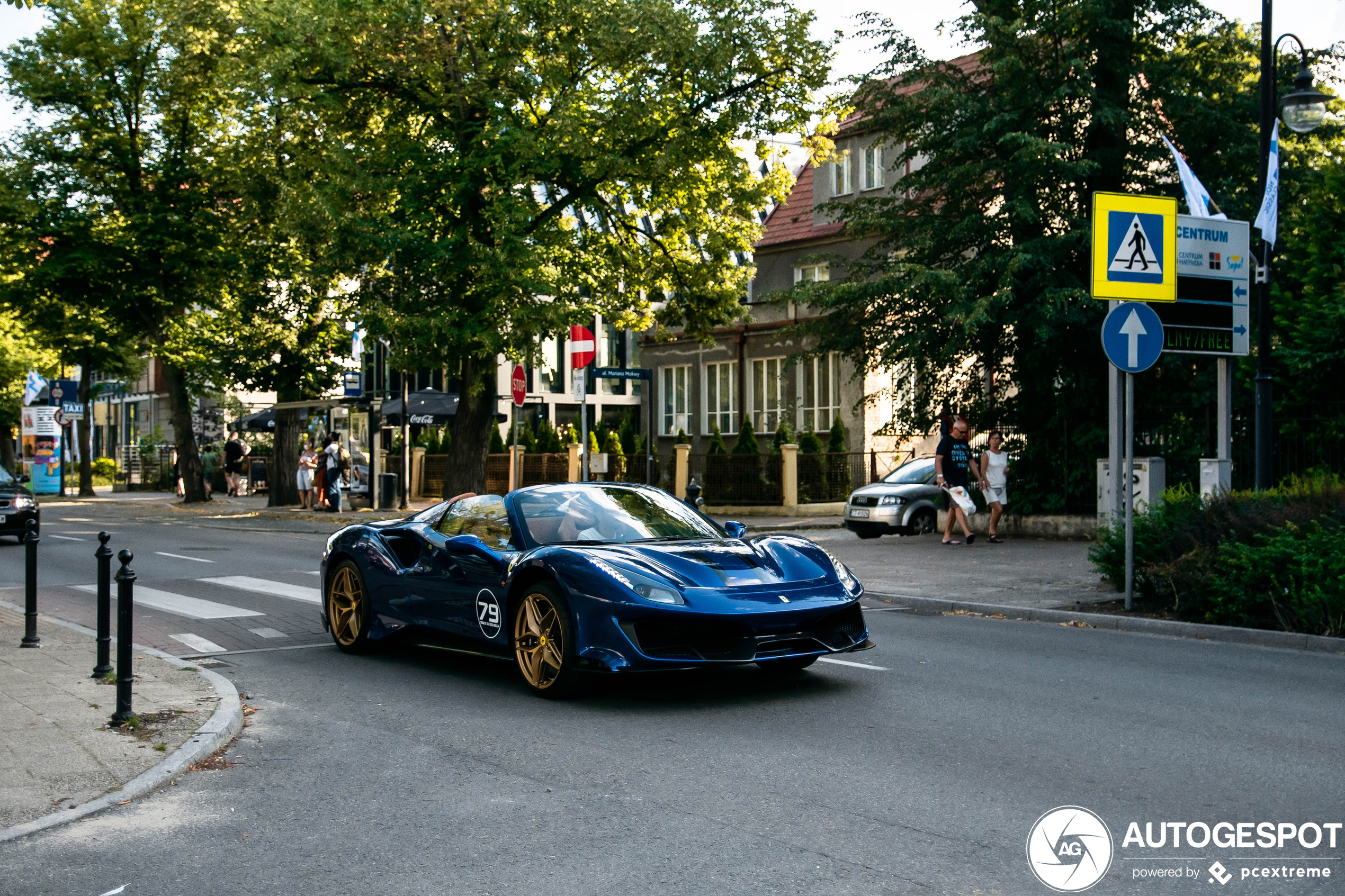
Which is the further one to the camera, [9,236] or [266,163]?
[9,236]

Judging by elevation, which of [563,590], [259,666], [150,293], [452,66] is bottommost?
[259,666]

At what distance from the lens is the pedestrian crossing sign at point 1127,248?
40.9 ft

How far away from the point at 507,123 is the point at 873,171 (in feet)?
56.1

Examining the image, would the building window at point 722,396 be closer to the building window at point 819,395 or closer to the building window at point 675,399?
the building window at point 675,399

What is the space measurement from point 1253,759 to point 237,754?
16.5 ft

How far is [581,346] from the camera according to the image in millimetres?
19750

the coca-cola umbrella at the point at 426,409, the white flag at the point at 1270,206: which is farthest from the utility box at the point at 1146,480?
the coca-cola umbrella at the point at 426,409

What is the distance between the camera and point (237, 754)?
6.46 meters

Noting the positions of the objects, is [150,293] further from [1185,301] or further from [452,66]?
Answer: [1185,301]

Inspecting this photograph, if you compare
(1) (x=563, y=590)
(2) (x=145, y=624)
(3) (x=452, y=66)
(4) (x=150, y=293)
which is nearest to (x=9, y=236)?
(4) (x=150, y=293)

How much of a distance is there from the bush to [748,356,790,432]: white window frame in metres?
27.5

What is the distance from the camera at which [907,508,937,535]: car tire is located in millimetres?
22500

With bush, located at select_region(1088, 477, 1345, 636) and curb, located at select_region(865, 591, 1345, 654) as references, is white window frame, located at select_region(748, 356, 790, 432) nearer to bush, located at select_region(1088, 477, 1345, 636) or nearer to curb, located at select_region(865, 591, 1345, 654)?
curb, located at select_region(865, 591, 1345, 654)

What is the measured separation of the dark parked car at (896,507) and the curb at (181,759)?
15.4m
